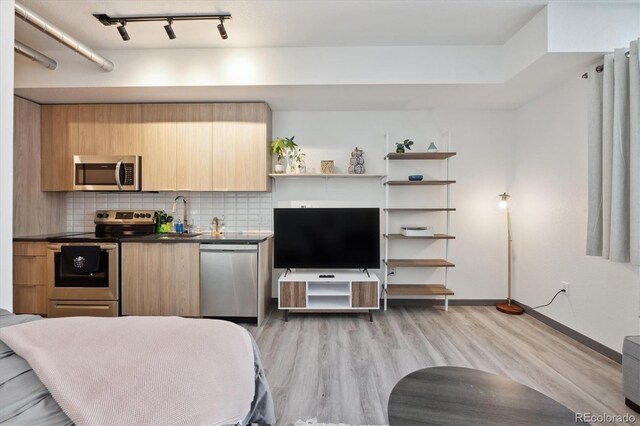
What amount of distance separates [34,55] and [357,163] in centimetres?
322

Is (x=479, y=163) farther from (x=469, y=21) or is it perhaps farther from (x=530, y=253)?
(x=469, y=21)

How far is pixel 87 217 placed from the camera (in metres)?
3.57

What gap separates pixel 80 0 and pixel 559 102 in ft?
14.3

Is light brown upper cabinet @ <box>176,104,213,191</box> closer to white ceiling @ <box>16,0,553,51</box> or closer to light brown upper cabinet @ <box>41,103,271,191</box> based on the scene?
light brown upper cabinet @ <box>41,103,271,191</box>

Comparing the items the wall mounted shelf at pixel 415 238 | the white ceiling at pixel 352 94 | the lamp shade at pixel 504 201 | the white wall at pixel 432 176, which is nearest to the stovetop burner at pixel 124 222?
the white ceiling at pixel 352 94

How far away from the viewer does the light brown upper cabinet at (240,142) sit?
321 centimetres

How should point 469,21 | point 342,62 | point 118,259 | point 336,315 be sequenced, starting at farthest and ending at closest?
point 336,315
point 118,259
point 342,62
point 469,21

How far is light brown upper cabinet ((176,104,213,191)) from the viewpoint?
10.6 ft

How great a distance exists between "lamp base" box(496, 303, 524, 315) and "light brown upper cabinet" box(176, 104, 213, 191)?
367 centimetres

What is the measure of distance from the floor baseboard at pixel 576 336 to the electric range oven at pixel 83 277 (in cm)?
450

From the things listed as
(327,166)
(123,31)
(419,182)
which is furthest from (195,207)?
(419,182)

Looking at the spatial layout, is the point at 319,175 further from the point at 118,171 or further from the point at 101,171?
the point at 101,171

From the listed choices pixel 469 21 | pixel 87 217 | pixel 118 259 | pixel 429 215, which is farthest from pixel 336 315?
pixel 87 217

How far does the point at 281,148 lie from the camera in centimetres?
333
